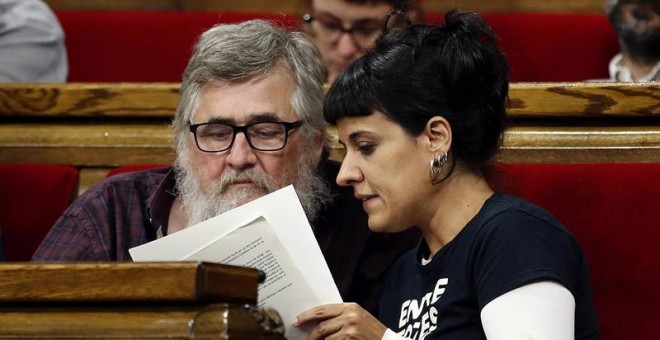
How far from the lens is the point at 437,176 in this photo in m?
1.18

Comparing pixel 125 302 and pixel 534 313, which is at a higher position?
pixel 125 302

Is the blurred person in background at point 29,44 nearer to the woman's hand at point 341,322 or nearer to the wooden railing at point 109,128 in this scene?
the wooden railing at point 109,128

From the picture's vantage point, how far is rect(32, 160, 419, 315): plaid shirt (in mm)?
1413

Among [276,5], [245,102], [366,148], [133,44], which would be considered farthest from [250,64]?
[276,5]

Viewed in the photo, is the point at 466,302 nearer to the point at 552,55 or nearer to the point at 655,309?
the point at 655,309

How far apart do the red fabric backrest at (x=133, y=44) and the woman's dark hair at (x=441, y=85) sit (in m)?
0.91

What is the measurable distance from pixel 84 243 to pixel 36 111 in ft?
1.13

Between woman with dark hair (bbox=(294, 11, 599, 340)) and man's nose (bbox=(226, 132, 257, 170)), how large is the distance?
0.19 metres

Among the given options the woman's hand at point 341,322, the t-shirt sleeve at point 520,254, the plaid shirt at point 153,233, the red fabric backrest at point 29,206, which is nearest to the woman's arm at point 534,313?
the t-shirt sleeve at point 520,254

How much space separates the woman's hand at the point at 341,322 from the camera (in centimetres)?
112

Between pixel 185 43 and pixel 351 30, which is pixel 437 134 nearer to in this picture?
pixel 351 30

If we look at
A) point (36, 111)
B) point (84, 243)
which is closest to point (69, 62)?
point (36, 111)

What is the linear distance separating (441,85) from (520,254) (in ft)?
0.72

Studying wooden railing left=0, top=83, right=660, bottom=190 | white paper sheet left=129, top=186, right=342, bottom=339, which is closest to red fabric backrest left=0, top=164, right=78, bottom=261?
wooden railing left=0, top=83, right=660, bottom=190
